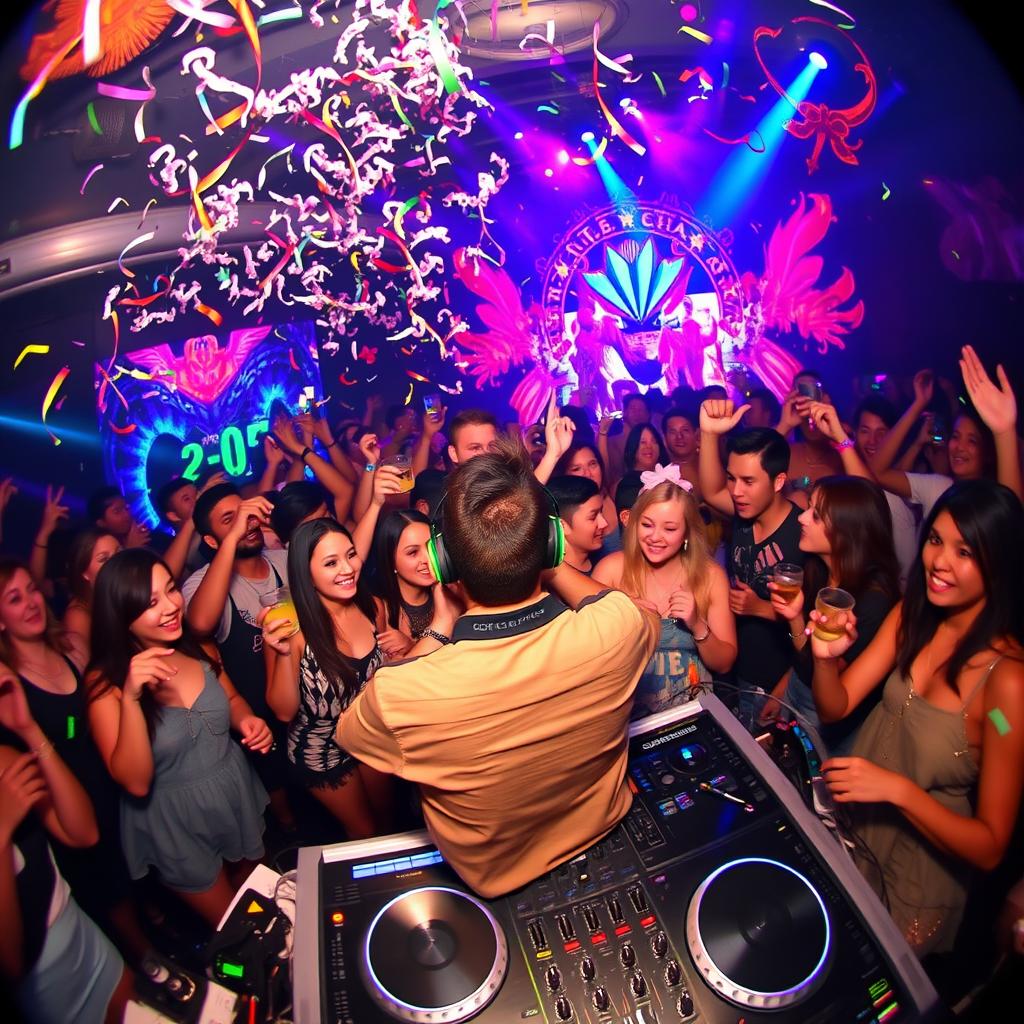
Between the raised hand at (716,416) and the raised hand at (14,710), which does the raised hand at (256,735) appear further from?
the raised hand at (716,416)

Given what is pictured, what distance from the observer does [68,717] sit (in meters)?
2.04

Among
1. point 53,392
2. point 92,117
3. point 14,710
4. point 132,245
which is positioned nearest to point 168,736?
point 14,710

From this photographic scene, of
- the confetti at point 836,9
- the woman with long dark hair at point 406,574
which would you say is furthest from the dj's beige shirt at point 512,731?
the confetti at point 836,9

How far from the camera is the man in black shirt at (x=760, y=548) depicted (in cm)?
262

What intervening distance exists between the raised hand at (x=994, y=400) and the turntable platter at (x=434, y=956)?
243 cm

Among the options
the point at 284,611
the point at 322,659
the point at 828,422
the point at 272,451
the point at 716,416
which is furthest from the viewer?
the point at 272,451

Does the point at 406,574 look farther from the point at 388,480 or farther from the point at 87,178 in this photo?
the point at 87,178

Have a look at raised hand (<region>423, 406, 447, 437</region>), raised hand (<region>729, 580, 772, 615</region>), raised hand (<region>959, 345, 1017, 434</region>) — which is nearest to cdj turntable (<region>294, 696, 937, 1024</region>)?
raised hand (<region>729, 580, 772, 615</region>)

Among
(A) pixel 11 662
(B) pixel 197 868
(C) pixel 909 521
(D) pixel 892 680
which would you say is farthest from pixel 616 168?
(B) pixel 197 868

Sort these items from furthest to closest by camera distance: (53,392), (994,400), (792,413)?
(792,413) → (994,400) → (53,392)

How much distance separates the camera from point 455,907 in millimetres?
1248

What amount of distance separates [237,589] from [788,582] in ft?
6.55

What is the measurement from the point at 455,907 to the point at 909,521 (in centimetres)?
240

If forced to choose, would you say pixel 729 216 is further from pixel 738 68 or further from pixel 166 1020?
pixel 166 1020
